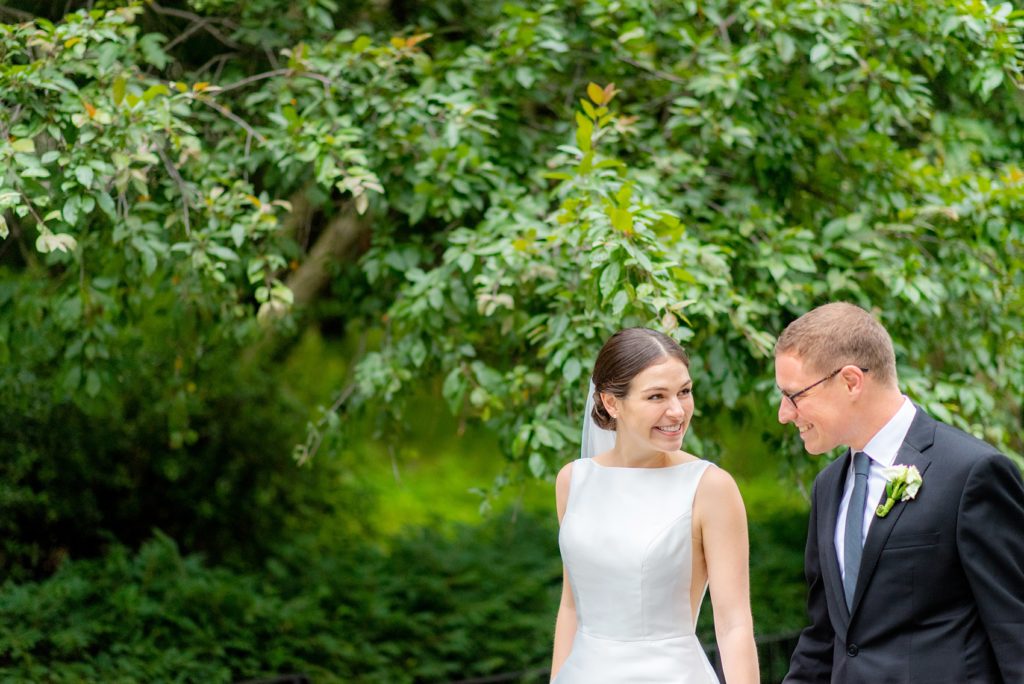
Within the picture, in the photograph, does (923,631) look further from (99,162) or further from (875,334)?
(99,162)

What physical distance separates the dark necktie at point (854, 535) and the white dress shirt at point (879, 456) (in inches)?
0.5

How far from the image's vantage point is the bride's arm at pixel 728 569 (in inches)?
130

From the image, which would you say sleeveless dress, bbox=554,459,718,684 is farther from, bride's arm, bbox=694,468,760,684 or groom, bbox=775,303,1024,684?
groom, bbox=775,303,1024,684

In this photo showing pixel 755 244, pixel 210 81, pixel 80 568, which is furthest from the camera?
pixel 80 568

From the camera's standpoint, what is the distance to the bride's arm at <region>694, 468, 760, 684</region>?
329cm

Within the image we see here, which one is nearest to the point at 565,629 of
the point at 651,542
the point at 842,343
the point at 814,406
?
the point at 651,542

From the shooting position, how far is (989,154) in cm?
653

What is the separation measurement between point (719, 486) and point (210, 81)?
3.99 m

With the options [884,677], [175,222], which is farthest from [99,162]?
[884,677]

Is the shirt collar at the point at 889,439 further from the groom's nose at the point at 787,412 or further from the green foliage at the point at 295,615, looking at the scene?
the green foliage at the point at 295,615

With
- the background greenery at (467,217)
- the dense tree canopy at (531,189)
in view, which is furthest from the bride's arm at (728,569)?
the dense tree canopy at (531,189)

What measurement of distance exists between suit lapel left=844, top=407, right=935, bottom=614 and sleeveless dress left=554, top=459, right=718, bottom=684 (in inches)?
26.0

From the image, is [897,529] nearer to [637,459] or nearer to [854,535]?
[854,535]

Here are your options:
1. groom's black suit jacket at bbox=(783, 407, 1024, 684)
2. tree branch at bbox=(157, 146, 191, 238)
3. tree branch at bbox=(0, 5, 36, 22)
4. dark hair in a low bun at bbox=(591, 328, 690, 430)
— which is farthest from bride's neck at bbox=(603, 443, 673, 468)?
tree branch at bbox=(0, 5, 36, 22)
